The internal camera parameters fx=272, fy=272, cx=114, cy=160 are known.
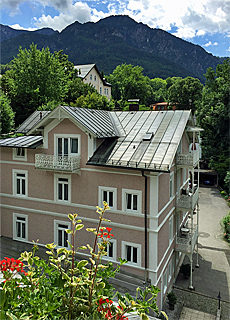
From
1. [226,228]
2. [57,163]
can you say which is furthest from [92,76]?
[57,163]

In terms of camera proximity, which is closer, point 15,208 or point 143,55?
point 15,208

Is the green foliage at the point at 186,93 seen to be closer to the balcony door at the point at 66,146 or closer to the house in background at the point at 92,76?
the house in background at the point at 92,76

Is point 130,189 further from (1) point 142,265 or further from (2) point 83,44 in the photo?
(2) point 83,44

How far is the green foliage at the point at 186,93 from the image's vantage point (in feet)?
235

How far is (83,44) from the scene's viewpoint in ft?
506

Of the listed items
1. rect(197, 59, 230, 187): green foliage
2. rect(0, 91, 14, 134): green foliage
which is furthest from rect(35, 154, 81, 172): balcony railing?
rect(197, 59, 230, 187): green foliage

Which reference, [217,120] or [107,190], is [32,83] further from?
[217,120]

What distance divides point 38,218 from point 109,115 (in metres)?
A: 8.78

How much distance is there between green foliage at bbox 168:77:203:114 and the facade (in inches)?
2168

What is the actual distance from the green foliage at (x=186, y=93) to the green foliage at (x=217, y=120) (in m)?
21.7

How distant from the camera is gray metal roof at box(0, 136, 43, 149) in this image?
699 inches

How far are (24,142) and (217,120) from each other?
3618 cm

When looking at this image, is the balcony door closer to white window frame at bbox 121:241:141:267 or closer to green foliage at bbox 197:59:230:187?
white window frame at bbox 121:241:141:267

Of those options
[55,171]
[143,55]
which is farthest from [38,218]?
[143,55]
